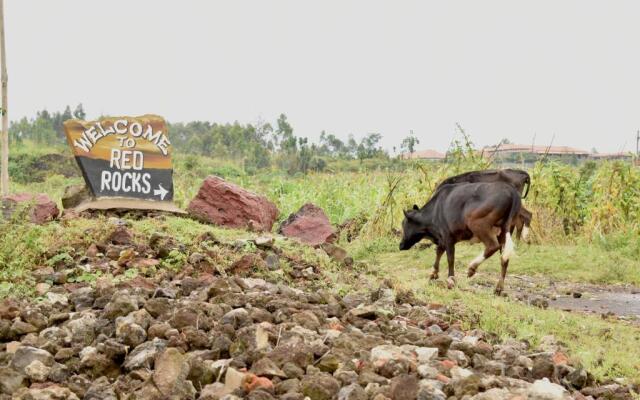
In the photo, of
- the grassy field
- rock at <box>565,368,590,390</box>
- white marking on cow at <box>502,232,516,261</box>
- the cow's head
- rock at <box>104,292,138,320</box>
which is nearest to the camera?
rock at <box>565,368,590,390</box>

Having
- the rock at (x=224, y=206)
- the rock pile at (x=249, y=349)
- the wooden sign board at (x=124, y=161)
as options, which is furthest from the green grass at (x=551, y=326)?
the wooden sign board at (x=124, y=161)

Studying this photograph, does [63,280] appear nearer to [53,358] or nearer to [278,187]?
[53,358]

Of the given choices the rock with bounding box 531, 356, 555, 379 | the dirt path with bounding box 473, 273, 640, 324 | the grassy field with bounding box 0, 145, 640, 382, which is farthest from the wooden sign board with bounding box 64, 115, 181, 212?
the rock with bounding box 531, 356, 555, 379

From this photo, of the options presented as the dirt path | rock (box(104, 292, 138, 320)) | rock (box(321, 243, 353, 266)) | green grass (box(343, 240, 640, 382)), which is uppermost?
rock (box(104, 292, 138, 320))

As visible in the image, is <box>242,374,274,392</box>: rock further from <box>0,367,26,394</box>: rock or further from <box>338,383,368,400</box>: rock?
<box>0,367,26,394</box>: rock

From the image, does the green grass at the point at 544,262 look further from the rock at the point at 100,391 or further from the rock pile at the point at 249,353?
the rock at the point at 100,391

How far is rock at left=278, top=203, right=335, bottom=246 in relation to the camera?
1320 centimetres

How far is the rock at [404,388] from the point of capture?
4.11m

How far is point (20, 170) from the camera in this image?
38.9 metres

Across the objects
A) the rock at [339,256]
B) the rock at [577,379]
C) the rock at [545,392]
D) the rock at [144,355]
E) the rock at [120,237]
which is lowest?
the rock at [577,379]

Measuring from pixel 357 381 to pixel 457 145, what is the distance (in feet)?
43.9

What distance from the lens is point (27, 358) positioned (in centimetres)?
477

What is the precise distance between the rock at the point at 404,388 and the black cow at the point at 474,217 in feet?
17.1

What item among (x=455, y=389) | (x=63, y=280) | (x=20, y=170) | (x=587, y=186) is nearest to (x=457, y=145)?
(x=587, y=186)
